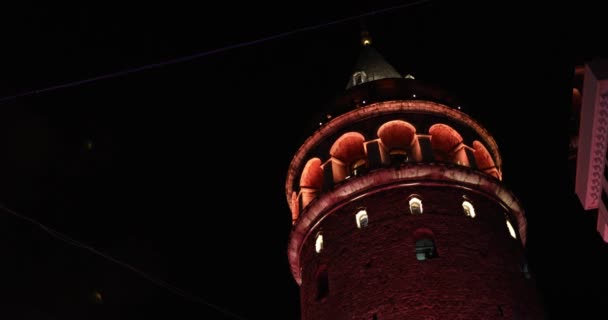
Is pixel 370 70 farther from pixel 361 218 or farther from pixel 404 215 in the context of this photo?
pixel 404 215

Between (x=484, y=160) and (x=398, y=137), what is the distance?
332 centimetres

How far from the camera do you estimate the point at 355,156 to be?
26203 mm

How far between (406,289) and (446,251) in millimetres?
1894

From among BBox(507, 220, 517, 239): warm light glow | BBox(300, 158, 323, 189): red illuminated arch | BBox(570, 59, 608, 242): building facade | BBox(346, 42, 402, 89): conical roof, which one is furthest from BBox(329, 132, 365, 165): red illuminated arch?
BBox(570, 59, 608, 242): building facade

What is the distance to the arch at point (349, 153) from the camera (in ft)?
84.9

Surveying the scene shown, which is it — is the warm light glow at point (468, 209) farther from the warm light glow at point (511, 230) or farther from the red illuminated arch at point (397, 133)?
the red illuminated arch at point (397, 133)

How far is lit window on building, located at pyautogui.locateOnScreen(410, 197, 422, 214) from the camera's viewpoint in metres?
22.8

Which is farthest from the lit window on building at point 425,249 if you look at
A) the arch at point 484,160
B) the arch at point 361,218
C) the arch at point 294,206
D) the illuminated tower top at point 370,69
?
the illuminated tower top at point 370,69

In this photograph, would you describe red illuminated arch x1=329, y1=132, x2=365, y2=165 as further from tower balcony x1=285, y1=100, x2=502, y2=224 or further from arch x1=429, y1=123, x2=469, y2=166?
arch x1=429, y1=123, x2=469, y2=166

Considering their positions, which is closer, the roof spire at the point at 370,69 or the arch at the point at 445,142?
the arch at the point at 445,142

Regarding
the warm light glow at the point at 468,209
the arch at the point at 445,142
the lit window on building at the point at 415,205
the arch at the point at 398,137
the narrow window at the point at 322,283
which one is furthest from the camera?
the arch at the point at 445,142

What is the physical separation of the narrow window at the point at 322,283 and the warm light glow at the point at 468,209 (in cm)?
465

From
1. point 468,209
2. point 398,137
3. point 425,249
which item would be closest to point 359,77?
point 398,137

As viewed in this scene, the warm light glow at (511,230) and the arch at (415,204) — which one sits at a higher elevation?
the arch at (415,204)
